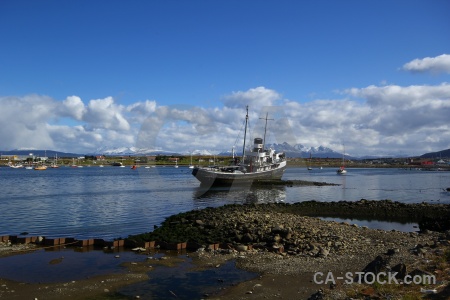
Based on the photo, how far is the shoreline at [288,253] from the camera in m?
12.7

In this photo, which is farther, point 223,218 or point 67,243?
point 223,218

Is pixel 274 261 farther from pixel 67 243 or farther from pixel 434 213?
pixel 434 213

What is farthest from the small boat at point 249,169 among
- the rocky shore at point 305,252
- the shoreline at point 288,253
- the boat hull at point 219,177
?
the shoreline at point 288,253

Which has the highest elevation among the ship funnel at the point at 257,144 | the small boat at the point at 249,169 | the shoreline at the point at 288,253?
the ship funnel at the point at 257,144

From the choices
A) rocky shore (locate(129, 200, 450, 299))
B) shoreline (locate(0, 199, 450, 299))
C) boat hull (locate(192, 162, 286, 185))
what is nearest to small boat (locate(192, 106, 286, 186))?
boat hull (locate(192, 162, 286, 185))

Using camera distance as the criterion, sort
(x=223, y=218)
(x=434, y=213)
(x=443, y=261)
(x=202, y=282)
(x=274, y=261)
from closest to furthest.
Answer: (x=443, y=261) → (x=202, y=282) → (x=274, y=261) → (x=223, y=218) → (x=434, y=213)

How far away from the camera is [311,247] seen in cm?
1834

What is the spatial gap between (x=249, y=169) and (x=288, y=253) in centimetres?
5713

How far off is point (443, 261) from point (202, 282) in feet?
27.2

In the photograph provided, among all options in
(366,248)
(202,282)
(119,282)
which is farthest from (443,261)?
(119,282)

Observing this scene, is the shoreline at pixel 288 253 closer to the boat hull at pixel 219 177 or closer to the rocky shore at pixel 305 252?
the rocky shore at pixel 305 252

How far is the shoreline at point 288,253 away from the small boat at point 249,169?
126ft

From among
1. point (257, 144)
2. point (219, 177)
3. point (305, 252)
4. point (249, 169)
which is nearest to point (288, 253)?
point (305, 252)

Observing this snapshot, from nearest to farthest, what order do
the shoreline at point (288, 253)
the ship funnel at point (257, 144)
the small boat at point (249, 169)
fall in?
the shoreline at point (288, 253) < the small boat at point (249, 169) < the ship funnel at point (257, 144)
